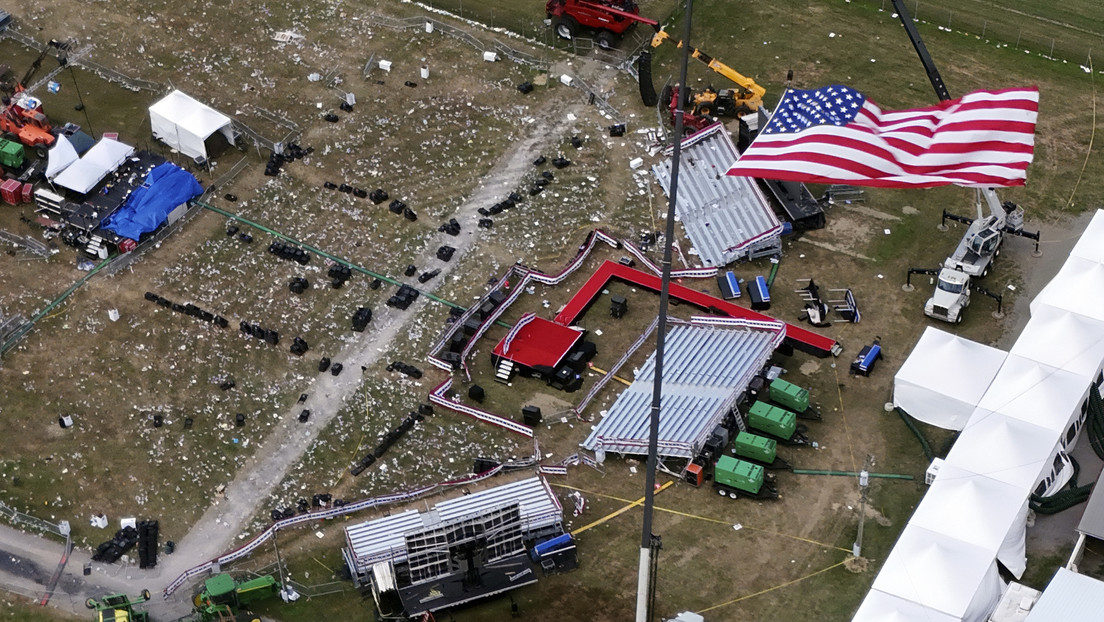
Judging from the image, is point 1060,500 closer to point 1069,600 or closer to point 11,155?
point 1069,600

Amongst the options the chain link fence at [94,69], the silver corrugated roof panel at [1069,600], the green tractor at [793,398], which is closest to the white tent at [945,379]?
the green tractor at [793,398]

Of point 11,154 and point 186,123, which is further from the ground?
point 186,123

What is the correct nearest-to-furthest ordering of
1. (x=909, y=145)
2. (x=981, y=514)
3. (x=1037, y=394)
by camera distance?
1. (x=981, y=514)
2. (x=1037, y=394)
3. (x=909, y=145)

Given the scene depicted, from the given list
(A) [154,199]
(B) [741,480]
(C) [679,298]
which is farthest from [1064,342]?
(A) [154,199]

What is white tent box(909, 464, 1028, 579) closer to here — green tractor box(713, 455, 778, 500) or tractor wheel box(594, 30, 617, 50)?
green tractor box(713, 455, 778, 500)

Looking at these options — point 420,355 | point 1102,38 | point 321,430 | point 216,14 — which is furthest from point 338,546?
point 1102,38

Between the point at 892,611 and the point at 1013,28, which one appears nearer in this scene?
the point at 892,611

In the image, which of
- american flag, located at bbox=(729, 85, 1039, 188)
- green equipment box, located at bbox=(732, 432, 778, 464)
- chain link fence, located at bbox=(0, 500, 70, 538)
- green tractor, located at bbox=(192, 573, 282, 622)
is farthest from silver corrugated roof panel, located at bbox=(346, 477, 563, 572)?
american flag, located at bbox=(729, 85, 1039, 188)
